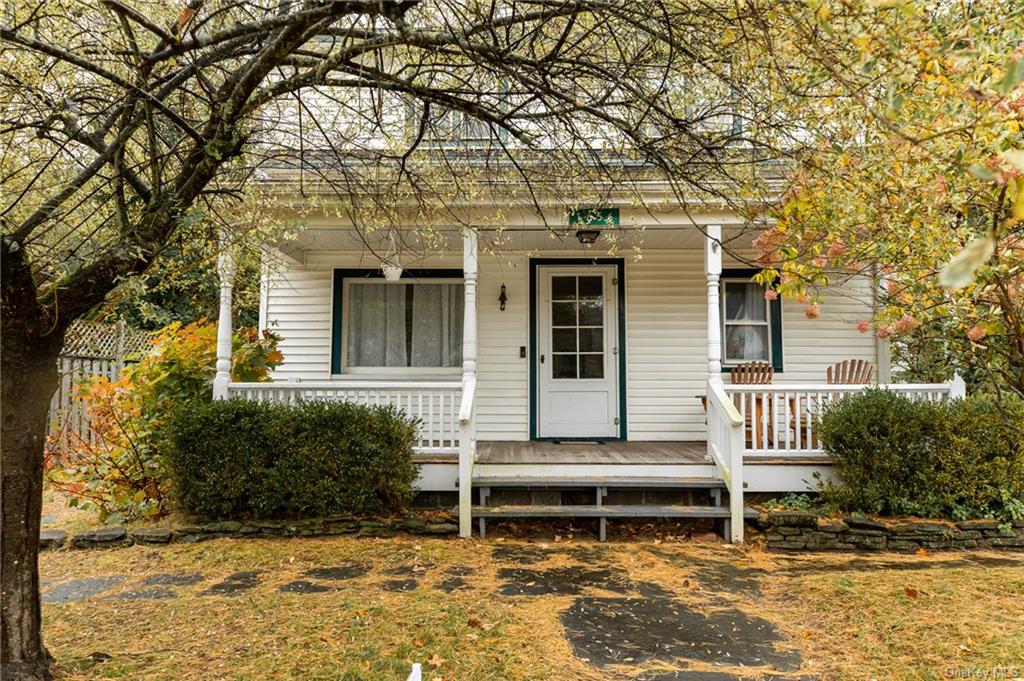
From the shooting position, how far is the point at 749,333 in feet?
25.1

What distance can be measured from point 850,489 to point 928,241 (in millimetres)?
3122

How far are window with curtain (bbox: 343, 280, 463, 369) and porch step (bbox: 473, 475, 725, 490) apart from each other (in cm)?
244

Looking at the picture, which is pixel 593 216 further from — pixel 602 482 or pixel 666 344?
pixel 666 344

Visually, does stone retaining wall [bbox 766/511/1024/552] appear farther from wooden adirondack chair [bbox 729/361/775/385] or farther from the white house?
the white house

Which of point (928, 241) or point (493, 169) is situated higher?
point (493, 169)

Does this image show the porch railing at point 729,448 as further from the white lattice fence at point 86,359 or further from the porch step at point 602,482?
the white lattice fence at point 86,359

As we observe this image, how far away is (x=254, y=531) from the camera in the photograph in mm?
5219

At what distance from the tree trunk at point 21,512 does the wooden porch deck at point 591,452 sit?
141 inches

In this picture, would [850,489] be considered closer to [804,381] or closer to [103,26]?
[804,381]

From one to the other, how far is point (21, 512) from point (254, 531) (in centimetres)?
271

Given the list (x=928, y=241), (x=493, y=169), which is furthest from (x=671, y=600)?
(x=493, y=169)

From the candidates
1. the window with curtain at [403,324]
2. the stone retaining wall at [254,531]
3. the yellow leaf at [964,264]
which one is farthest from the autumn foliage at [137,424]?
the yellow leaf at [964,264]

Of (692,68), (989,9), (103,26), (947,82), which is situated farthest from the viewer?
(103,26)

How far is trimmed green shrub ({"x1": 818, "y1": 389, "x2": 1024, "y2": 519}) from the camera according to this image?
5.09m
